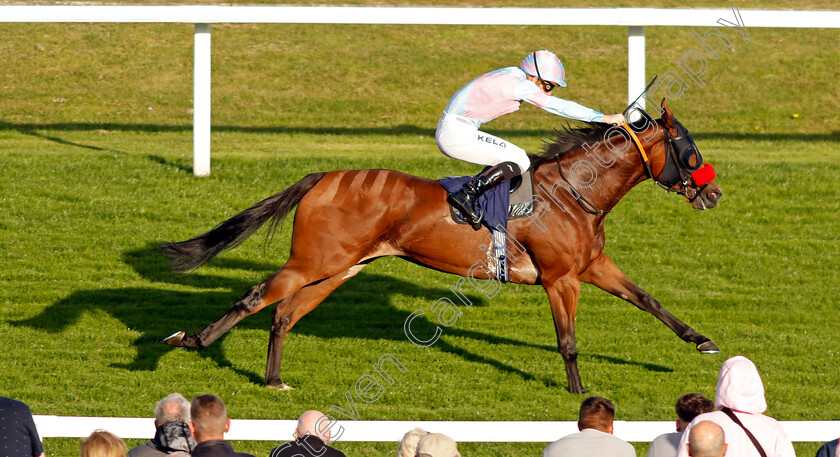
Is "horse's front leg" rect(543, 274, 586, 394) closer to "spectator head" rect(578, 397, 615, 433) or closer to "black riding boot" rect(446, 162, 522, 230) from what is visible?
"black riding boot" rect(446, 162, 522, 230)

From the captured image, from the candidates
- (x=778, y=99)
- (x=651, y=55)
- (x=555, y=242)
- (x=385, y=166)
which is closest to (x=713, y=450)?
(x=555, y=242)

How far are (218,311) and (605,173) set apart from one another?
3461 millimetres

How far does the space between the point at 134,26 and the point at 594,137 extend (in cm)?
1389

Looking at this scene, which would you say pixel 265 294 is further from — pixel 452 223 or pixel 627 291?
pixel 627 291

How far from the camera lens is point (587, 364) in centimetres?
712

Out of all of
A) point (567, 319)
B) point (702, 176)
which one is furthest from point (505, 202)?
point (702, 176)

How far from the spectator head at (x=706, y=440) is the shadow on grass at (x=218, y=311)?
3.32m

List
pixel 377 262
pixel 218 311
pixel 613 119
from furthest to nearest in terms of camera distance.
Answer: pixel 377 262 → pixel 218 311 → pixel 613 119

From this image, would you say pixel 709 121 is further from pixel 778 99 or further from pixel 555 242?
pixel 555 242

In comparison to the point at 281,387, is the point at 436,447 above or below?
below

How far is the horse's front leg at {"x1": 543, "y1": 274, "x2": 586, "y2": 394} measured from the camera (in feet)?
21.3

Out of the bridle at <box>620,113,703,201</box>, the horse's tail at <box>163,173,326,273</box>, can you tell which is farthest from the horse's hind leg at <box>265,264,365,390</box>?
the bridle at <box>620,113,703,201</box>

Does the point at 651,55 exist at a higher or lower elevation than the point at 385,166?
higher

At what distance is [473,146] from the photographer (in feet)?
21.5
